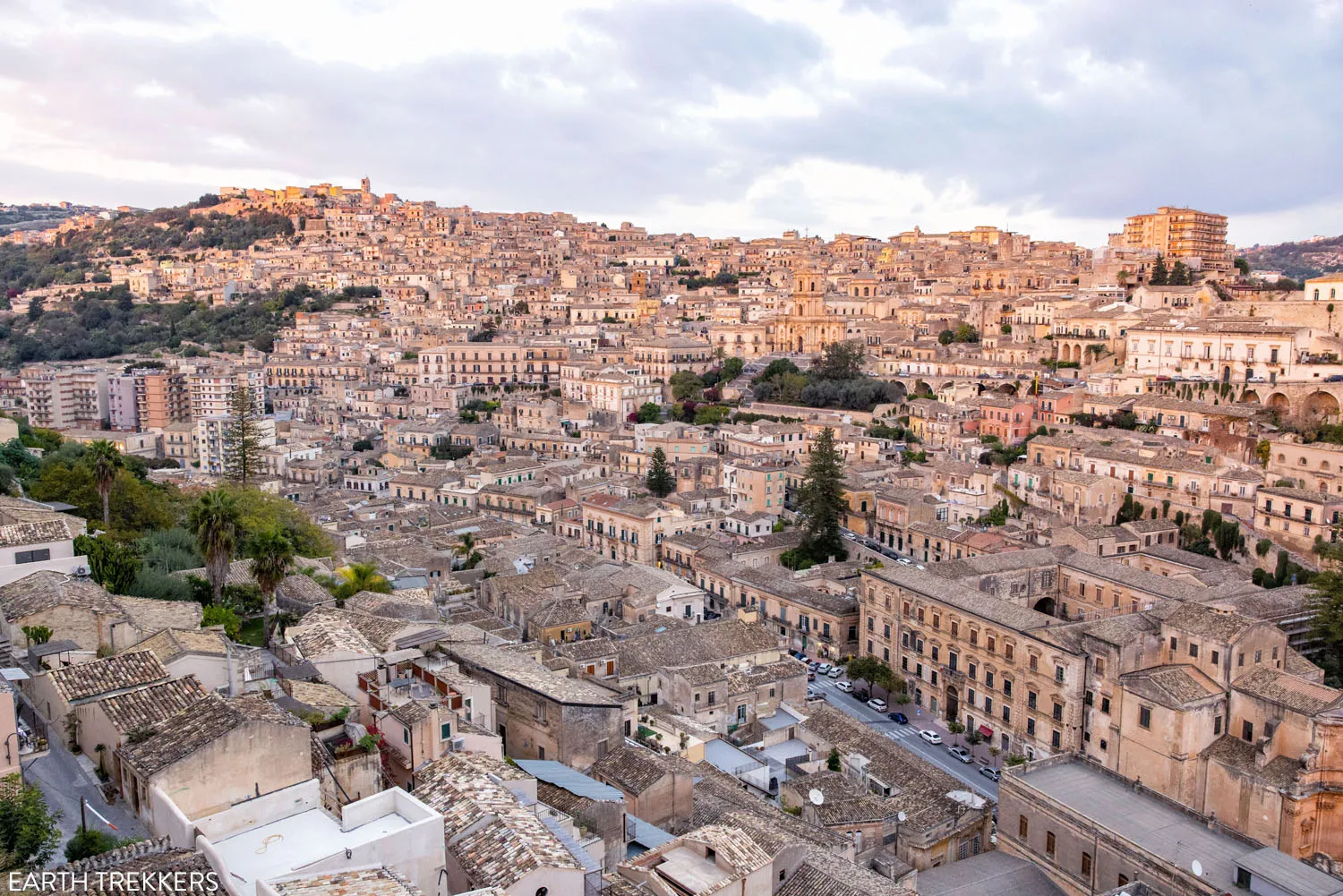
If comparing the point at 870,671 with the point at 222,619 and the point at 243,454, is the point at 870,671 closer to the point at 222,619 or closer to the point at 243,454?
the point at 222,619

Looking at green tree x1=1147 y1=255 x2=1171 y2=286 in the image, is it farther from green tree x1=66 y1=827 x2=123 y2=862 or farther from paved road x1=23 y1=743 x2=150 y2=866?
green tree x1=66 y1=827 x2=123 y2=862

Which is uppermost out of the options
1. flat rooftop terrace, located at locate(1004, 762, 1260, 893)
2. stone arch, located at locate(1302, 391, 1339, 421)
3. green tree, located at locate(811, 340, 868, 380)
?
green tree, located at locate(811, 340, 868, 380)

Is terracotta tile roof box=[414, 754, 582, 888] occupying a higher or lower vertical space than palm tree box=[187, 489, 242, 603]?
lower

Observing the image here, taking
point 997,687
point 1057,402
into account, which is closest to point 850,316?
point 1057,402

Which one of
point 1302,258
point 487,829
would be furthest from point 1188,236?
point 487,829

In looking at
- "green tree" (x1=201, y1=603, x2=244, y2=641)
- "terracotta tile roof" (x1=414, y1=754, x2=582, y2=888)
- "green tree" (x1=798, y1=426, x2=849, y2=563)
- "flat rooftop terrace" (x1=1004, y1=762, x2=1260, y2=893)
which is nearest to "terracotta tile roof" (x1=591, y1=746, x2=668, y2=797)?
"terracotta tile roof" (x1=414, y1=754, x2=582, y2=888)
